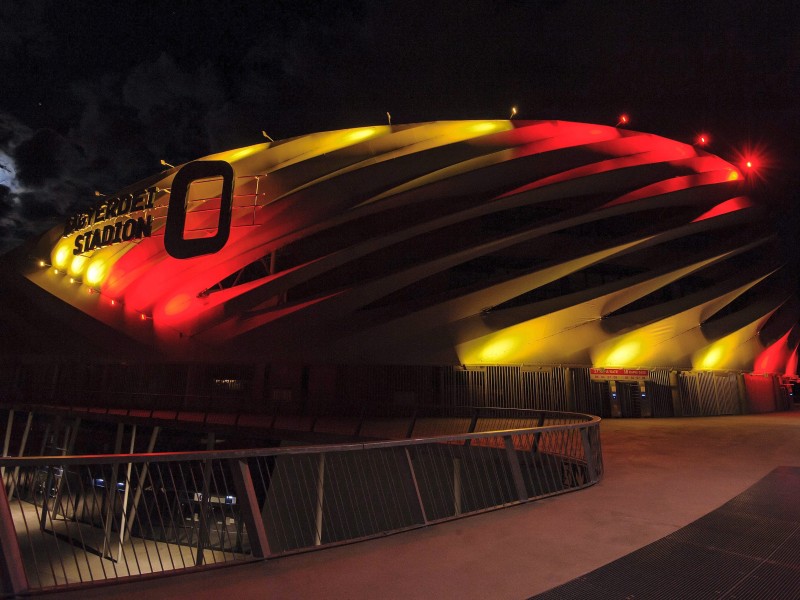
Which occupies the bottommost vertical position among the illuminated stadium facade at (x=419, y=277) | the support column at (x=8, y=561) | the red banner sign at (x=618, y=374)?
the support column at (x=8, y=561)

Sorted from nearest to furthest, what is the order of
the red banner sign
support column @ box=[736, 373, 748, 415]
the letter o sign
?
1. the letter o sign
2. the red banner sign
3. support column @ box=[736, 373, 748, 415]

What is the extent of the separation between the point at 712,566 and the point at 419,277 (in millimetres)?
19750

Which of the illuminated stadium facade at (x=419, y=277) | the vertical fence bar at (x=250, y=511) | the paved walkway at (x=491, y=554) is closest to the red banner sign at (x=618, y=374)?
the illuminated stadium facade at (x=419, y=277)

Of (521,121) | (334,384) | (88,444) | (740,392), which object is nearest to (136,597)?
(334,384)

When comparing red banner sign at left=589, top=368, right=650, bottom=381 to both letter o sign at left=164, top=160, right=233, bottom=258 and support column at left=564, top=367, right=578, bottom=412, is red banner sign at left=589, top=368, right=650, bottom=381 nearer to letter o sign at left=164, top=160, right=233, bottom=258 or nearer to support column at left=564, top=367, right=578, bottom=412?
support column at left=564, top=367, right=578, bottom=412

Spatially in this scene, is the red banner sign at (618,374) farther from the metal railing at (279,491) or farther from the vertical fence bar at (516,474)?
the vertical fence bar at (516,474)

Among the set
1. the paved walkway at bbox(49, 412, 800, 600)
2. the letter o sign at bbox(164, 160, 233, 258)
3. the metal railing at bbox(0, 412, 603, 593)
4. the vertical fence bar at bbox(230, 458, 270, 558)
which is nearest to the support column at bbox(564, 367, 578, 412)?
the metal railing at bbox(0, 412, 603, 593)

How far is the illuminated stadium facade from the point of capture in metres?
23.9

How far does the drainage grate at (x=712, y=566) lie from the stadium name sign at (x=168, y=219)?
20.2m

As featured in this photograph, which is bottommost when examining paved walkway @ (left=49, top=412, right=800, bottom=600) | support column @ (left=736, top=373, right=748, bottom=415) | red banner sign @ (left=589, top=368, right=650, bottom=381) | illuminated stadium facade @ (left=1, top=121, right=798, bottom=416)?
paved walkway @ (left=49, top=412, right=800, bottom=600)

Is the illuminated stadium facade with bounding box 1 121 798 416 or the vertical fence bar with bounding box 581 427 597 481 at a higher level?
the illuminated stadium facade with bounding box 1 121 798 416

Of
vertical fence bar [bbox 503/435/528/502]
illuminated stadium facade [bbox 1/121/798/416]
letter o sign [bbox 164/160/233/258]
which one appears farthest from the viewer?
illuminated stadium facade [bbox 1/121/798/416]

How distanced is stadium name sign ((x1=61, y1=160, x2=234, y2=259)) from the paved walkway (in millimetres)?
18612

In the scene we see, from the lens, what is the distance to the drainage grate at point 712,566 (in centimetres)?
417
